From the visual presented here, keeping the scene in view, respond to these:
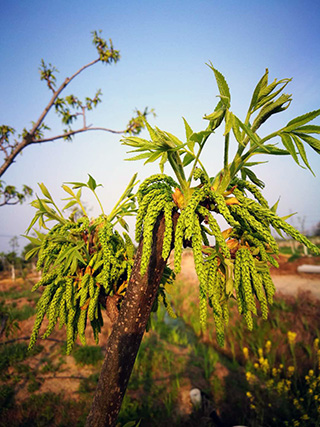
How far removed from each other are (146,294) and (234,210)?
0.65 metres

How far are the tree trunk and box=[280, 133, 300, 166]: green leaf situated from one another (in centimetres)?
83

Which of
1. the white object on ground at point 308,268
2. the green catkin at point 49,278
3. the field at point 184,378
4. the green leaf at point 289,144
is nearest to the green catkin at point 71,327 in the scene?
the green catkin at point 49,278

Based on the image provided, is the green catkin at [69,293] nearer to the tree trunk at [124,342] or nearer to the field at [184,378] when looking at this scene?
the tree trunk at [124,342]

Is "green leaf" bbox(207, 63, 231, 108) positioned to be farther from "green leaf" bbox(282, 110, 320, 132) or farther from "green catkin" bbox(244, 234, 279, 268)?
"green catkin" bbox(244, 234, 279, 268)

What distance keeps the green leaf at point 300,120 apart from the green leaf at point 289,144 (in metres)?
0.03

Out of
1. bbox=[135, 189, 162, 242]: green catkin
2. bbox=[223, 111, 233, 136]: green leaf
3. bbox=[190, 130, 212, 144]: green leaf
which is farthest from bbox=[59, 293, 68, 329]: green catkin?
bbox=[223, 111, 233, 136]: green leaf

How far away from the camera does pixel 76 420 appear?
3.84 meters

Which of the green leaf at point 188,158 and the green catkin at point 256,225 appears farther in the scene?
the green leaf at point 188,158

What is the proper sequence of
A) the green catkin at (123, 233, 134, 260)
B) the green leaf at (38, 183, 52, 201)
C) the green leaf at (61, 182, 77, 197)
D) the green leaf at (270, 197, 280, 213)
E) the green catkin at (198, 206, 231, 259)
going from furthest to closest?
the green leaf at (61, 182, 77, 197), the green leaf at (38, 183, 52, 201), the green catkin at (123, 233, 134, 260), the green leaf at (270, 197, 280, 213), the green catkin at (198, 206, 231, 259)

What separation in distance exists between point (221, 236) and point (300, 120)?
0.64 meters

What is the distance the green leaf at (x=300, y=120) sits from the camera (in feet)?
3.16

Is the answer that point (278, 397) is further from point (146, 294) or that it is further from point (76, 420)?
point (146, 294)

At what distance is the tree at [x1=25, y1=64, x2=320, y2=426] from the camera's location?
0.98m

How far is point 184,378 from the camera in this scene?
5504 mm
